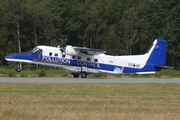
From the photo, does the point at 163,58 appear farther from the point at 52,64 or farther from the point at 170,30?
the point at 170,30

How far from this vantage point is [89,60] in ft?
131

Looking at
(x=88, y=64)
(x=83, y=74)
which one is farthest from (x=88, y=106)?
(x=88, y=64)

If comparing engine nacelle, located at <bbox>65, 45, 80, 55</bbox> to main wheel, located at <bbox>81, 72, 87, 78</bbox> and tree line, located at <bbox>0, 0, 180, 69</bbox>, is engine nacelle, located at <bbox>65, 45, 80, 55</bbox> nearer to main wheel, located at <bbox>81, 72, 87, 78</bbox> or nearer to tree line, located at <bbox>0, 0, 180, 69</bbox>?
main wheel, located at <bbox>81, 72, 87, 78</bbox>

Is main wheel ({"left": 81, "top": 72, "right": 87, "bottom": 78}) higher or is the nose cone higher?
the nose cone

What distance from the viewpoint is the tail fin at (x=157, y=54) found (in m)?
40.6

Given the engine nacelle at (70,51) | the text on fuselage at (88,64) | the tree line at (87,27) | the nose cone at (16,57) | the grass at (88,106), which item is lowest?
the grass at (88,106)

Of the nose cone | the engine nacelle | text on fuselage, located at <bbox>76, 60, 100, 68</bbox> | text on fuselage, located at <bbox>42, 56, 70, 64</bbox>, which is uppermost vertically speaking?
the engine nacelle

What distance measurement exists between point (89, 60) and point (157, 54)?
588cm

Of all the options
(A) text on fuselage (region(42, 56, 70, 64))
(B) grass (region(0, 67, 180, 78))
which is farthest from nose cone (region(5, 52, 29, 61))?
(A) text on fuselage (region(42, 56, 70, 64))

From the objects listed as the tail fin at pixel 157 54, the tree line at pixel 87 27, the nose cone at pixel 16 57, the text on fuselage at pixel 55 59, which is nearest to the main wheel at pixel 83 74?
the text on fuselage at pixel 55 59

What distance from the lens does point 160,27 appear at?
7338 cm

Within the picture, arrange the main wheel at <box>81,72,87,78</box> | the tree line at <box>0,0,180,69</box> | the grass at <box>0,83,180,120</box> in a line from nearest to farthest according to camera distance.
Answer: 1. the grass at <box>0,83,180,120</box>
2. the main wheel at <box>81,72,87,78</box>
3. the tree line at <box>0,0,180,69</box>

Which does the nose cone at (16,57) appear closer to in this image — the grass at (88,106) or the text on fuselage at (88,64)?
the text on fuselage at (88,64)

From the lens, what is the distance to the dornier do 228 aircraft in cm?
3894
